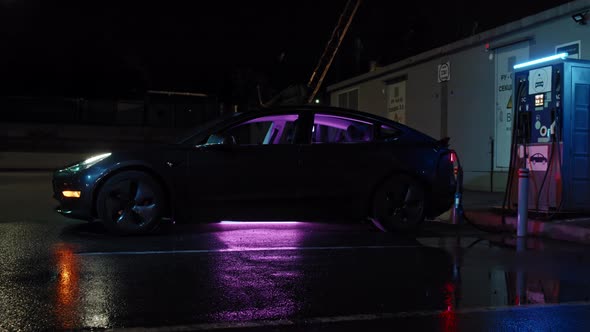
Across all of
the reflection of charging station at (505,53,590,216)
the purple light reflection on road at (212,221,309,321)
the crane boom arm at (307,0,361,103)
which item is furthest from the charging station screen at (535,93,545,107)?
the crane boom arm at (307,0,361,103)

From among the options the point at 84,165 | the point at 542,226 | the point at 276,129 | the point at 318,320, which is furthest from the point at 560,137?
the point at 84,165

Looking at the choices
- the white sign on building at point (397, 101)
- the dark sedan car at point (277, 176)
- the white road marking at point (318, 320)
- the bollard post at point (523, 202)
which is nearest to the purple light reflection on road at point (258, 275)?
the white road marking at point (318, 320)

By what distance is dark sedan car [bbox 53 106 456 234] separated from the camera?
6.76 meters

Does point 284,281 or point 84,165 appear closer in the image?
point 284,281

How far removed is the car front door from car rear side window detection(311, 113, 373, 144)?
55 centimetres

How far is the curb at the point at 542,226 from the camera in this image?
7246 millimetres

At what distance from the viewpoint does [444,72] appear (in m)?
14.4

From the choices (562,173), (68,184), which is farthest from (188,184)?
(562,173)

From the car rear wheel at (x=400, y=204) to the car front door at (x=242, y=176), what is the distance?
1.22 meters

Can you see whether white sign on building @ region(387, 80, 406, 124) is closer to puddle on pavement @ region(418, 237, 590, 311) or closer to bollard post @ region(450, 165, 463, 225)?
bollard post @ region(450, 165, 463, 225)

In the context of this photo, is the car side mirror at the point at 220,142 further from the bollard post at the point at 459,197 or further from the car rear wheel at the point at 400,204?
the bollard post at the point at 459,197

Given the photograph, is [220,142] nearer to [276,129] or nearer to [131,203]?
[276,129]

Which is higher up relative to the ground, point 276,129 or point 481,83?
point 481,83

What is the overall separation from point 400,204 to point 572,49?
5740 mm
